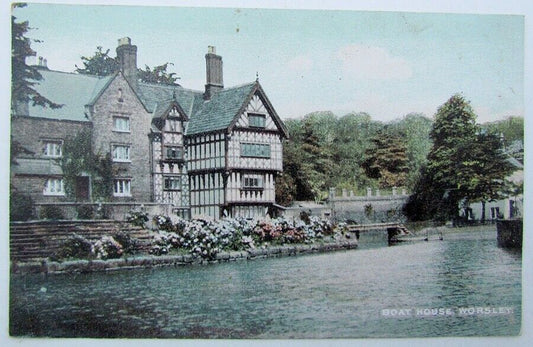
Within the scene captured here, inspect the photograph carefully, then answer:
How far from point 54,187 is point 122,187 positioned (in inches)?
22.1

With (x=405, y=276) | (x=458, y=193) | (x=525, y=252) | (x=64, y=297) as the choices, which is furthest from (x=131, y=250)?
(x=525, y=252)

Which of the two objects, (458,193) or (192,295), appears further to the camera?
(458,193)

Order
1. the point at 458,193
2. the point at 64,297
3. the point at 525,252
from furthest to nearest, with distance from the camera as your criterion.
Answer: the point at 458,193
the point at 525,252
the point at 64,297

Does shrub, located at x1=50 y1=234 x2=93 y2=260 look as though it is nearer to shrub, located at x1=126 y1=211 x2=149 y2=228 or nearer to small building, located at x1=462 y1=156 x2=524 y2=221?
shrub, located at x1=126 y1=211 x2=149 y2=228

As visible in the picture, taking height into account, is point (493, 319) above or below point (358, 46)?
below

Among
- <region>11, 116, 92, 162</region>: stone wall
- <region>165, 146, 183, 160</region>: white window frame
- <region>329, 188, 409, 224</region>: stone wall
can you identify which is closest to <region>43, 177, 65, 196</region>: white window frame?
<region>11, 116, 92, 162</region>: stone wall

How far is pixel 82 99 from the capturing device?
5969 millimetres

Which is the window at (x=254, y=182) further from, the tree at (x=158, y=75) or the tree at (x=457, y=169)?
the tree at (x=457, y=169)

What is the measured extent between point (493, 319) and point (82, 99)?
396 cm

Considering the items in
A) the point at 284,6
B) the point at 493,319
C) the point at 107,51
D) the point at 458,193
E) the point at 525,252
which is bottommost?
the point at 493,319

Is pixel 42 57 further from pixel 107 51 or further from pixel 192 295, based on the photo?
pixel 192 295

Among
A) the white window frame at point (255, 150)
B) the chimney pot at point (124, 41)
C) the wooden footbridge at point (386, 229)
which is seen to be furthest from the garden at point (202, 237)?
the chimney pot at point (124, 41)

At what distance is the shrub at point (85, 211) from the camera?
585 cm

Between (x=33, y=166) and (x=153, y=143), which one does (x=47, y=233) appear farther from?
(x=153, y=143)
